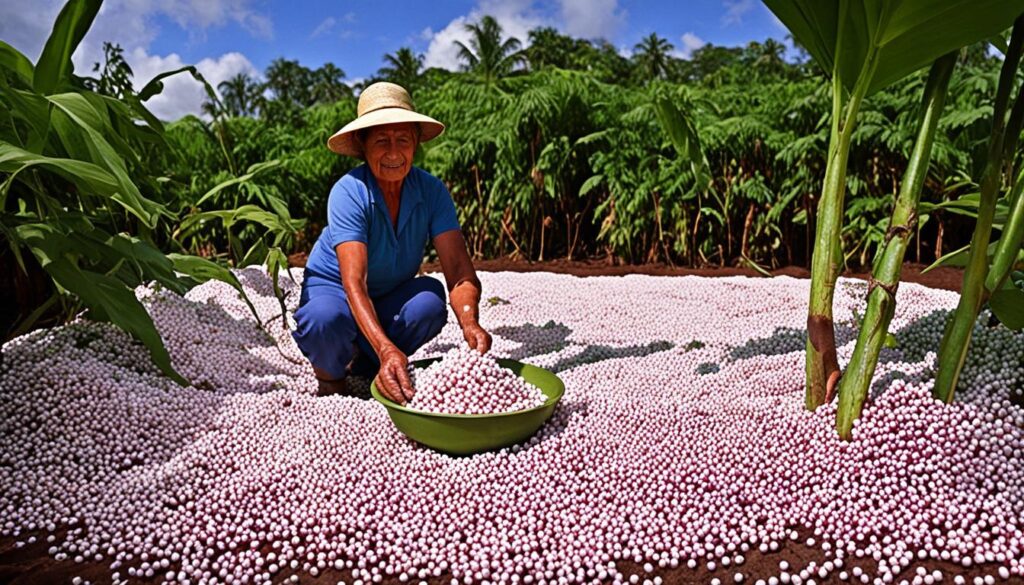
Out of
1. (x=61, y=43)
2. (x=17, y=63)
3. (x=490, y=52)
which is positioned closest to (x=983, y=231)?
(x=61, y=43)

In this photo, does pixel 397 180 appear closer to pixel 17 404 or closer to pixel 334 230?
pixel 334 230

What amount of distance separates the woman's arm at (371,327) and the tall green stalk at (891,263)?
1.03 meters

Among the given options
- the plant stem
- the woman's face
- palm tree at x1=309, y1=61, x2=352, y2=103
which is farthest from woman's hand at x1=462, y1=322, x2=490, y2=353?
palm tree at x1=309, y1=61, x2=352, y2=103

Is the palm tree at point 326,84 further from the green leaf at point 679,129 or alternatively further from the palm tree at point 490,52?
the green leaf at point 679,129

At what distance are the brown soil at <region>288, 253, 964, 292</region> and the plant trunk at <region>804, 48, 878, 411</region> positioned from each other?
2843 mm

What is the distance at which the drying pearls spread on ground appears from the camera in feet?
5.98

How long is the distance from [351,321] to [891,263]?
58.7 inches

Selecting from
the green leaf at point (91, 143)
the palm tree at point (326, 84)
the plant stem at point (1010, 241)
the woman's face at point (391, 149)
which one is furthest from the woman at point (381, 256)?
the palm tree at point (326, 84)

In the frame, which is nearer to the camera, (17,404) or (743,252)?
(17,404)

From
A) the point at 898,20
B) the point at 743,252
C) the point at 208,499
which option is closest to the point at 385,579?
the point at 208,499

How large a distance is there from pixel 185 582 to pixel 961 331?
1.65 metres

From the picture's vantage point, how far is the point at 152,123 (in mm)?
2238

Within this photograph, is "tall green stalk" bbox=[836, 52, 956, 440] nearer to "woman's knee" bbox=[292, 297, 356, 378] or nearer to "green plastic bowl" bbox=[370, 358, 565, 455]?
"green plastic bowl" bbox=[370, 358, 565, 455]

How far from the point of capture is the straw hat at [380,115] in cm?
211
